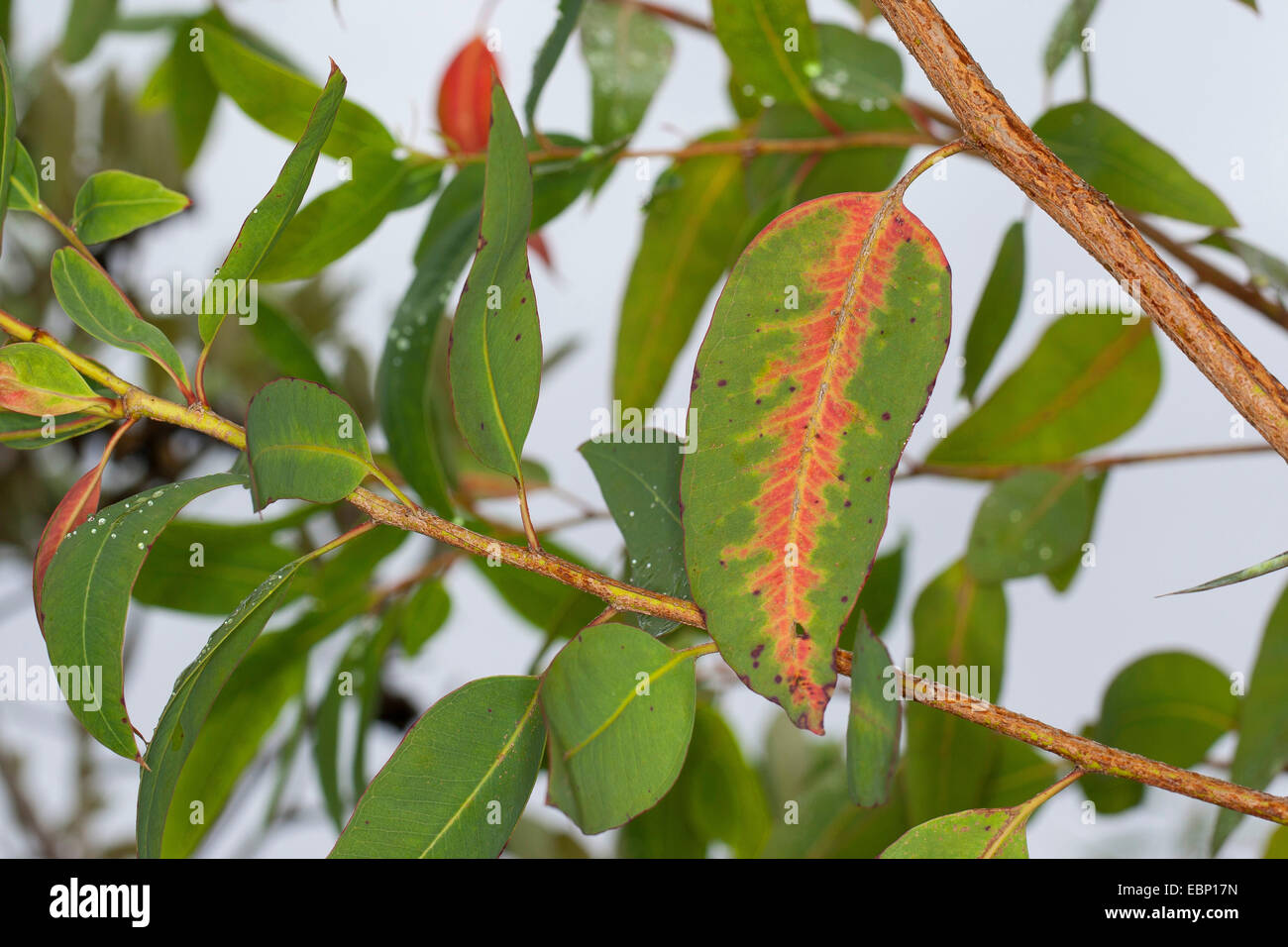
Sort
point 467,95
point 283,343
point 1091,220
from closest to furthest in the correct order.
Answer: point 1091,220 → point 283,343 → point 467,95

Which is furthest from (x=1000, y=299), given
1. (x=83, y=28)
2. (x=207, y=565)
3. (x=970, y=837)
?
(x=83, y=28)

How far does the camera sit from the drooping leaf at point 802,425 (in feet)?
0.73

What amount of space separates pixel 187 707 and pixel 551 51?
27 centimetres

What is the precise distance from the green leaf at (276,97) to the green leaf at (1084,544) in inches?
15.4

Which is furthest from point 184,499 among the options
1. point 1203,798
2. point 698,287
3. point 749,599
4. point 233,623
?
point 698,287

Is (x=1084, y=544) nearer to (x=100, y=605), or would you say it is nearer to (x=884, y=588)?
(x=884, y=588)

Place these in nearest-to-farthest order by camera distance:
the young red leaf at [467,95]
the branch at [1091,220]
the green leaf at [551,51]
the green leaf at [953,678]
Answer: the branch at [1091,220] < the green leaf at [551,51] < the green leaf at [953,678] < the young red leaf at [467,95]

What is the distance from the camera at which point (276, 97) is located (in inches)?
16.1

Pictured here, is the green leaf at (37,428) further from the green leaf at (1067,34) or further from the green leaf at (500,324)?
the green leaf at (1067,34)

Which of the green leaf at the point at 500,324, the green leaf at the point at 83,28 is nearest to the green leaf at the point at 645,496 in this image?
the green leaf at the point at 500,324

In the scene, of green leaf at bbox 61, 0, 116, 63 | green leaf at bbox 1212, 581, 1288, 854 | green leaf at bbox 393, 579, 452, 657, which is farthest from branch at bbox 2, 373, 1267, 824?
green leaf at bbox 61, 0, 116, 63

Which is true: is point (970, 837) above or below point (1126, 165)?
below
